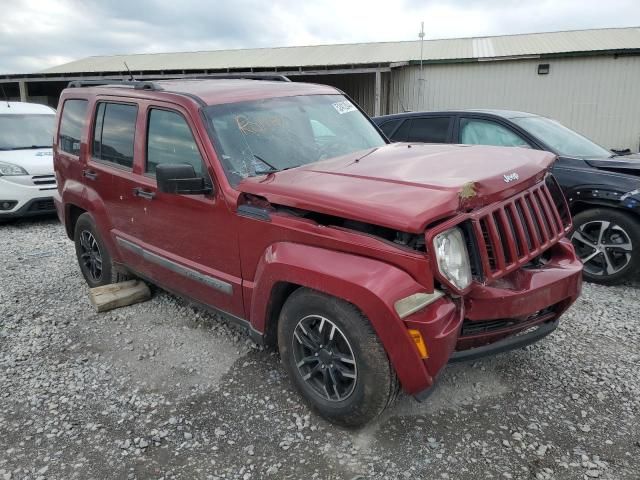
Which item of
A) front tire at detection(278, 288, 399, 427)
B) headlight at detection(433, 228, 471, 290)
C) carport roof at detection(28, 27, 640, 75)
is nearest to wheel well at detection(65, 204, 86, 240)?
front tire at detection(278, 288, 399, 427)

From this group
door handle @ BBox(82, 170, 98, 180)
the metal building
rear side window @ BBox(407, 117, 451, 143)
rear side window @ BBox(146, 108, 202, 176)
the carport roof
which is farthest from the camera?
the carport roof

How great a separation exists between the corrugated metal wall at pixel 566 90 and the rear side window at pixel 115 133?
43.5 ft

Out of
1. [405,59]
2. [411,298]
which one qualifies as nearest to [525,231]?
[411,298]

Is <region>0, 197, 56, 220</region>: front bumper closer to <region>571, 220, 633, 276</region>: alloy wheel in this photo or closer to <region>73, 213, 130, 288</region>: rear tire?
<region>73, 213, 130, 288</region>: rear tire

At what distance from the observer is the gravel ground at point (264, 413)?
254 centimetres

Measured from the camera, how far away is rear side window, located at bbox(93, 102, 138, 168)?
3902 millimetres

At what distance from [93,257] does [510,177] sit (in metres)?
3.95

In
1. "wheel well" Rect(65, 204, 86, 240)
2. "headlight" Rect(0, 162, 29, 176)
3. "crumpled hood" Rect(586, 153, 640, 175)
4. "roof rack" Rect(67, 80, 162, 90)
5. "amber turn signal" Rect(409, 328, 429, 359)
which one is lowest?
"amber turn signal" Rect(409, 328, 429, 359)

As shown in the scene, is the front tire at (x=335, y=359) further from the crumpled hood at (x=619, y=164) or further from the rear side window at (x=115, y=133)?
the crumpled hood at (x=619, y=164)

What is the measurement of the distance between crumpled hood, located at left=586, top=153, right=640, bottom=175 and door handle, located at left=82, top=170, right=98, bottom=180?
4.62 m

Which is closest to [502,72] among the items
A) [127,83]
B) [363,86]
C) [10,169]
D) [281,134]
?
[363,86]

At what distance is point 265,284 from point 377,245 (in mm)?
772

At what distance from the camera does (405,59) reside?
16812 mm

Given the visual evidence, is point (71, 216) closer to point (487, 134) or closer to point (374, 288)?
point (374, 288)
